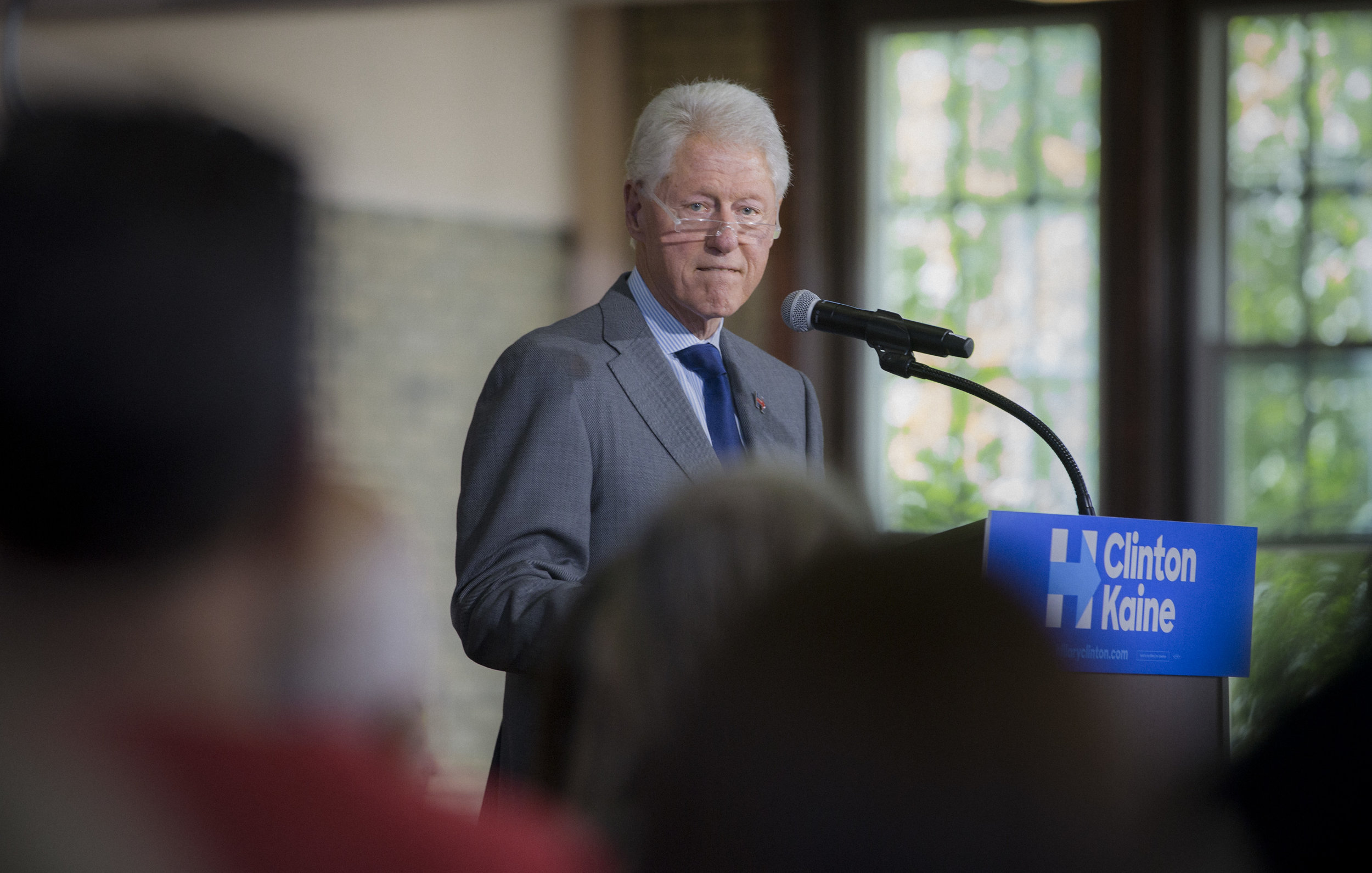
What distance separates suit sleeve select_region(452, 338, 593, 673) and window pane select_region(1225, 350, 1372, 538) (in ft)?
11.6

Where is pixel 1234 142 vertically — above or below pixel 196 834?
above

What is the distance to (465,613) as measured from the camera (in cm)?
119

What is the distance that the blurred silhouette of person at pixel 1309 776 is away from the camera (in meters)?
0.43

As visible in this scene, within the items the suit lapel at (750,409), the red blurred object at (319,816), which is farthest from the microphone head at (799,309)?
the red blurred object at (319,816)

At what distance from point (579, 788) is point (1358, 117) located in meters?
4.69

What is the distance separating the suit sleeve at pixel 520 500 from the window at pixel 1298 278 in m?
3.54

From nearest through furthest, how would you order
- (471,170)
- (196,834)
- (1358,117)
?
(196,834) → (1358,117) → (471,170)

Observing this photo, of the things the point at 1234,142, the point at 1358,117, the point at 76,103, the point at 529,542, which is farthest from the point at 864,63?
the point at 76,103

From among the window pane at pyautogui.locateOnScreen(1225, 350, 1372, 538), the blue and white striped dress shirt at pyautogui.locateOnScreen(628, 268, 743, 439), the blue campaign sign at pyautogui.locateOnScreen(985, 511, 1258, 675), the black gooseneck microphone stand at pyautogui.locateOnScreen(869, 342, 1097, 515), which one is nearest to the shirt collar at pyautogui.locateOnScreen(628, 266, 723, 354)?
the blue and white striped dress shirt at pyautogui.locateOnScreen(628, 268, 743, 439)

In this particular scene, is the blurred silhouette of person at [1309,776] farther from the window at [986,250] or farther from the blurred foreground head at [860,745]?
the window at [986,250]

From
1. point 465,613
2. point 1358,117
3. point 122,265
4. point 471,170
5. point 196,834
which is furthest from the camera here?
point 471,170

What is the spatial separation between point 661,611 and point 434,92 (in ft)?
15.2

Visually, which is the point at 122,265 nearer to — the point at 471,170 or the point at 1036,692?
the point at 1036,692

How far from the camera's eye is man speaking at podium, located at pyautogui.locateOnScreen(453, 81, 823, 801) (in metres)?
1.27
